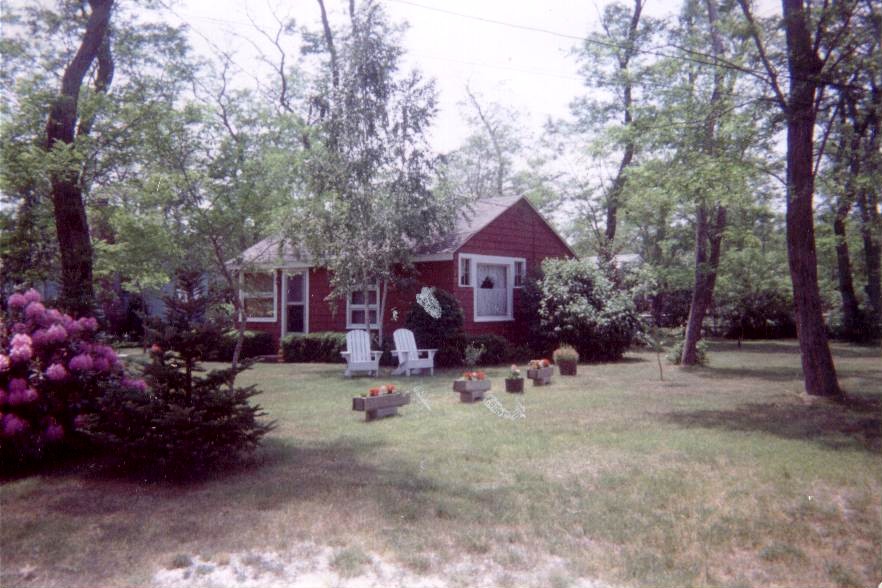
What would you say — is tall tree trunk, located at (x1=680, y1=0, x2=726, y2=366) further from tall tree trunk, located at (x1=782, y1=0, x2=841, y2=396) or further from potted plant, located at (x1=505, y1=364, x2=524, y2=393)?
potted plant, located at (x1=505, y1=364, x2=524, y2=393)

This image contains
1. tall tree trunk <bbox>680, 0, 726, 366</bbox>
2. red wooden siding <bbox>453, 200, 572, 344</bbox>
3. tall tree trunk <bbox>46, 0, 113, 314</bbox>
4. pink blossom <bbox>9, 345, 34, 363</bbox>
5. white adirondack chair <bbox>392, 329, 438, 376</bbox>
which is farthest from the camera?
red wooden siding <bbox>453, 200, 572, 344</bbox>

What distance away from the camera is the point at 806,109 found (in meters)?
8.49

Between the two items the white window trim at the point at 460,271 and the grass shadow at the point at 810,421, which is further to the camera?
the white window trim at the point at 460,271

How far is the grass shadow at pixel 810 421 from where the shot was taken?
6.57 meters

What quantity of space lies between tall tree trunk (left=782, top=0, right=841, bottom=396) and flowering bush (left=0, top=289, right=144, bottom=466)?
851 cm

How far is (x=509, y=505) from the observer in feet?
14.9

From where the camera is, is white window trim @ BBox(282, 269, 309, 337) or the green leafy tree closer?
the green leafy tree

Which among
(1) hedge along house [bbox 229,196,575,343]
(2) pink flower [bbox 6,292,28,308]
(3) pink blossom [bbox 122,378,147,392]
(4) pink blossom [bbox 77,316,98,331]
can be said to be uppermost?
→ (1) hedge along house [bbox 229,196,575,343]

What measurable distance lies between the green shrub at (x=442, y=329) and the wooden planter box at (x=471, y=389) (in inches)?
192

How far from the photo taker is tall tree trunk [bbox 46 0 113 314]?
747cm

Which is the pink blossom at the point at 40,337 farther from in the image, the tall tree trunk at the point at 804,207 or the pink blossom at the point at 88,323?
the tall tree trunk at the point at 804,207

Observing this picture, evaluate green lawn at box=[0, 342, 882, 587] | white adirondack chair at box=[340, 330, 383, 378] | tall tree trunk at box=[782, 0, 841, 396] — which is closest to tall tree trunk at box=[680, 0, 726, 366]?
tall tree trunk at box=[782, 0, 841, 396]

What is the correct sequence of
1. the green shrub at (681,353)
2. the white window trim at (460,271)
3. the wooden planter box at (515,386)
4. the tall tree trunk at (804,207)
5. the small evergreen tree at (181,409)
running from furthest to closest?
1. the white window trim at (460,271)
2. the green shrub at (681,353)
3. the wooden planter box at (515,386)
4. the tall tree trunk at (804,207)
5. the small evergreen tree at (181,409)

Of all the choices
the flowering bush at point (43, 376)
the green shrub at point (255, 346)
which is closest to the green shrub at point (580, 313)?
the green shrub at point (255, 346)
